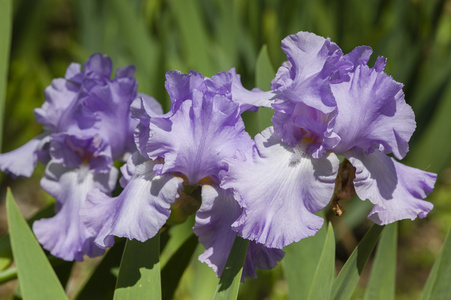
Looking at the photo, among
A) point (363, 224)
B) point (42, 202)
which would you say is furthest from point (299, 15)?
point (42, 202)

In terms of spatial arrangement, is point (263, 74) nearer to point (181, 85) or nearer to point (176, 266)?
point (181, 85)

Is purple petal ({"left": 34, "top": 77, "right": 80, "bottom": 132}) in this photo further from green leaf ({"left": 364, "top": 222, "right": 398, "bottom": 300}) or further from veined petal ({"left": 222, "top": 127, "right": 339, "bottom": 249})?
green leaf ({"left": 364, "top": 222, "right": 398, "bottom": 300})

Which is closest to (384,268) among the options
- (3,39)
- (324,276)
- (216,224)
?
(324,276)

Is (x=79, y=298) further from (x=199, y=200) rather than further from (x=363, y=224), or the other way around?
(x=363, y=224)

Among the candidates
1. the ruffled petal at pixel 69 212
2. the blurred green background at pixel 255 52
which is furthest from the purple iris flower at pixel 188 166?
the blurred green background at pixel 255 52

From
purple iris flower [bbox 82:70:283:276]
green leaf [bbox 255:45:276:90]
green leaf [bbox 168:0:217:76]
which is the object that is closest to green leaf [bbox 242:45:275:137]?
green leaf [bbox 255:45:276:90]

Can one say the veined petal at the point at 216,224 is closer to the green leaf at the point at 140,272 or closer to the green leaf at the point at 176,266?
the green leaf at the point at 140,272
